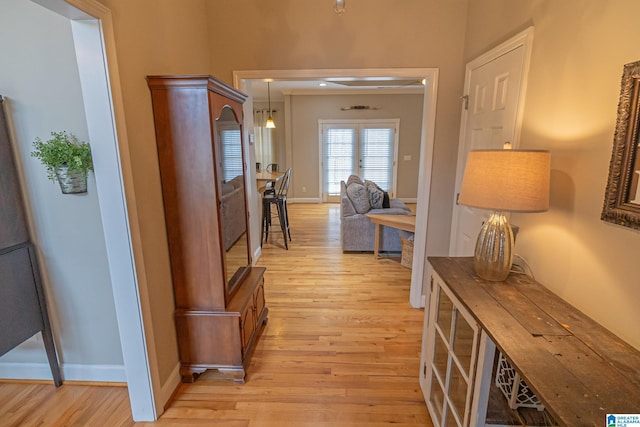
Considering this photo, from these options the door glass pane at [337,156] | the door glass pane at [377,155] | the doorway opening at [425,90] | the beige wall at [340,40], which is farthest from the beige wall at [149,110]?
the door glass pane at [377,155]

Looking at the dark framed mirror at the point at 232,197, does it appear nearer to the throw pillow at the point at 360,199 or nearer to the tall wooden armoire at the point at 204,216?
the tall wooden armoire at the point at 204,216

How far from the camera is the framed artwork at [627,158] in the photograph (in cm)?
105

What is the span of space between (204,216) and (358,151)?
6232 mm

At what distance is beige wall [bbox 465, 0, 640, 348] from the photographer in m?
1.12

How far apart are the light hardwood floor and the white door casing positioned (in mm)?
944

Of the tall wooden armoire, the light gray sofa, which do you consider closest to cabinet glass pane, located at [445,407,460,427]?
the tall wooden armoire

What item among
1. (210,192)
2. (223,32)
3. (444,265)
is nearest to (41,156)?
(210,192)

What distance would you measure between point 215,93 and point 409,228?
2724 mm

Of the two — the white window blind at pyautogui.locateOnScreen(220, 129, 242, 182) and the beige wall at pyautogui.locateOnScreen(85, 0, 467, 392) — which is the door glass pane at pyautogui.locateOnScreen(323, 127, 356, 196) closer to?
the beige wall at pyautogui.locateOnScreen(85, 0, 467, 392)

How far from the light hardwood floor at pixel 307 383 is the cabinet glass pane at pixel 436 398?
0.45 feet

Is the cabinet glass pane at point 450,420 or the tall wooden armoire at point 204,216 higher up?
the tall wooden armoire at point 204,216

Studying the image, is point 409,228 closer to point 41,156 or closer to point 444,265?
point 444,265

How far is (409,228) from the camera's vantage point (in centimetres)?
374

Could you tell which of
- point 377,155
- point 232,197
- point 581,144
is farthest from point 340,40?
point 377,155
